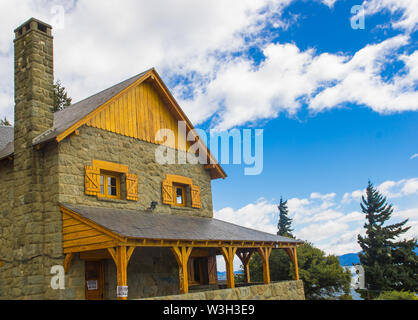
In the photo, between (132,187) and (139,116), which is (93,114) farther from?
(132,187)

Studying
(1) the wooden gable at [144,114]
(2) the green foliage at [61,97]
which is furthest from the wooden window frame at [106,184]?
(2) the green foliage at [61,97]

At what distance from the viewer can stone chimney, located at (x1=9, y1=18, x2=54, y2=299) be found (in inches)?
453

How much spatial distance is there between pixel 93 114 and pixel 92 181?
6.76ft

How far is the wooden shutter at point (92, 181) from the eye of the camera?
40.8 ft

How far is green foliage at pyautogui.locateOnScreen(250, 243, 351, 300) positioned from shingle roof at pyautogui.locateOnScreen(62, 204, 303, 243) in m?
8.14

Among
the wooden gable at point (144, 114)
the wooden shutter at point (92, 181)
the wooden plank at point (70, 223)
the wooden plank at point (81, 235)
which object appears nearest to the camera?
the wooden plank at point (81, 235)

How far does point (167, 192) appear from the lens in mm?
15125

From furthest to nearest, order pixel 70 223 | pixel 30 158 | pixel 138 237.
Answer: pixel 30 158, pixel 70 223, pixel 138 237

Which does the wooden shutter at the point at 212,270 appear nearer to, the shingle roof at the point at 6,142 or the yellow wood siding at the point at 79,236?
the yellow wood siding at the point at 79,236

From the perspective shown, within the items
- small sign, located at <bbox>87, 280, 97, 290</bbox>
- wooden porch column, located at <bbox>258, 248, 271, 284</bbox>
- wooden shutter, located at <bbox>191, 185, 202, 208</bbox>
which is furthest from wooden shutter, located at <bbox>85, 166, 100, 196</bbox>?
wooden porch column, located at <bbox>258, 248, 271, 284</bbox>

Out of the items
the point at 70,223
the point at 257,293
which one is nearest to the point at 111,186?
the point at 70,223

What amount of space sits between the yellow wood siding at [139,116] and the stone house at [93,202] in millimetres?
37

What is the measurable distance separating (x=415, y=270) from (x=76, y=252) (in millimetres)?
25454
